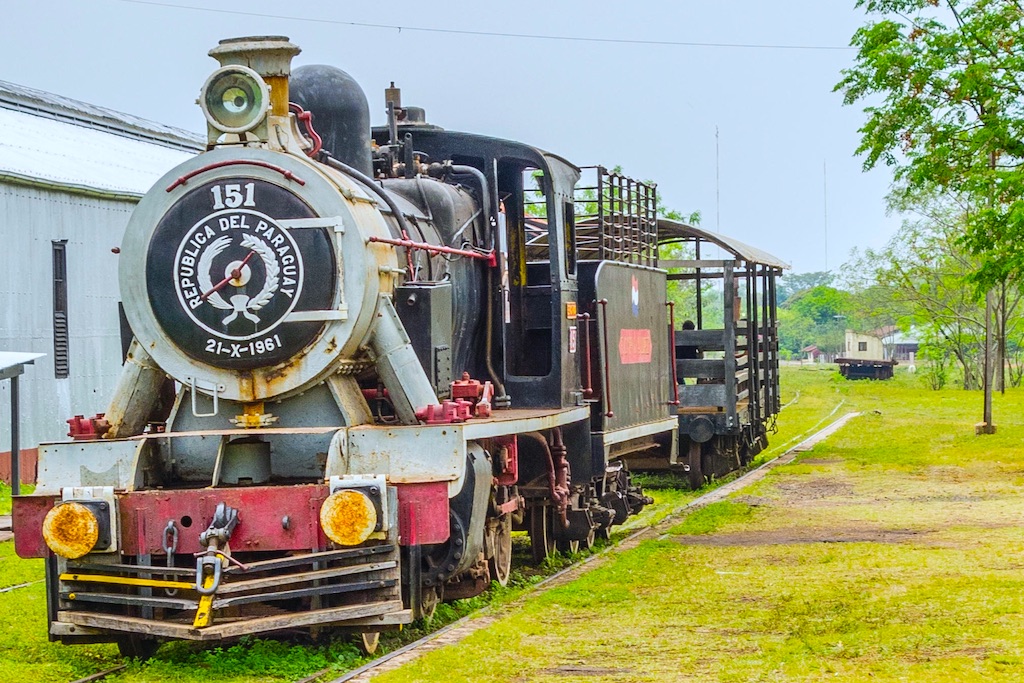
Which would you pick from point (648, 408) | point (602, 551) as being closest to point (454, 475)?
point (602, 551)

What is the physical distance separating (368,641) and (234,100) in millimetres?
3069

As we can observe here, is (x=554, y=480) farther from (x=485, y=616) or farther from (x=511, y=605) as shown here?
(x=485, y=616)

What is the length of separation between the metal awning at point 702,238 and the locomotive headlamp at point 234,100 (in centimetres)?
946

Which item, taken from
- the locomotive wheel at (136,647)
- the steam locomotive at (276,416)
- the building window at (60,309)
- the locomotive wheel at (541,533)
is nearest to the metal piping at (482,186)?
the steam locomotive at (276,416)

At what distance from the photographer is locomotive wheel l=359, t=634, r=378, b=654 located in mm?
7793

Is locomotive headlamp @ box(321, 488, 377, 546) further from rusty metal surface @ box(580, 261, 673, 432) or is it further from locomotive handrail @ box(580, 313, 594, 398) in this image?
rusty metal surface @ box(580, 261, 673, 432)

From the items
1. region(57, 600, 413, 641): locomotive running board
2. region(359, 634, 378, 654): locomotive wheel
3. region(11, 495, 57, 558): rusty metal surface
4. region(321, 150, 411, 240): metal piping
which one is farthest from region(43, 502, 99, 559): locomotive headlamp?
region(321, 150, 411, 240): metal piping

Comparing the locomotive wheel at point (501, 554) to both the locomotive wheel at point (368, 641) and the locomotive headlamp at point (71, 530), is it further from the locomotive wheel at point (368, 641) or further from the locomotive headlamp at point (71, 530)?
the locomotive headlamp at point (71, 530)

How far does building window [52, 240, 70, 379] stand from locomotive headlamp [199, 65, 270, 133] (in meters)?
11.5

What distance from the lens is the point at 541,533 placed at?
11.1 meters

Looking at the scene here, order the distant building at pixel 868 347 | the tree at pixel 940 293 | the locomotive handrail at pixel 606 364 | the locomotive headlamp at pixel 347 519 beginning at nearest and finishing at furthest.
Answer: the locomotive headlamp at pixel 347 519
the locomotive handrail at pixel 606 364
the tree at pixel 940 293
the distant building at pixel 868 347

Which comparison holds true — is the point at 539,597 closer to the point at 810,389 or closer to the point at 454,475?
the point at 454,475

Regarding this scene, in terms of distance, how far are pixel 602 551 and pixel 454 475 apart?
15.8ft

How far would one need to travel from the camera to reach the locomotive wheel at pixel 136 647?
7855 mm
